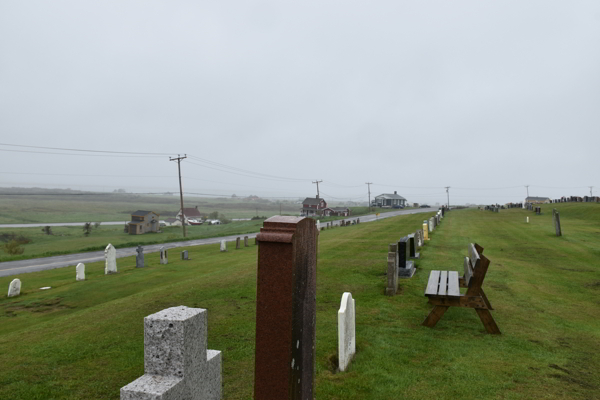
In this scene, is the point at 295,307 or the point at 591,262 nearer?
the point at 295,307

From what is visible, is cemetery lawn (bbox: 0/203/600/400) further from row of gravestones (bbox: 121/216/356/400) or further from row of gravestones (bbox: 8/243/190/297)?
row of gravestones (bbox: 121/216/356/400)

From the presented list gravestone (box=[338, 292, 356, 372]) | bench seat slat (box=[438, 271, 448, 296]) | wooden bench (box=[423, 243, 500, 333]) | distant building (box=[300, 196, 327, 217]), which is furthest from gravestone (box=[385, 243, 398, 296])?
distant building (box=[300, 196, 327, 217])

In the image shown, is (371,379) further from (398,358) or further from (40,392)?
(40,392)

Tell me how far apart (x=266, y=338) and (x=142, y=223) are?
72734 millimetres

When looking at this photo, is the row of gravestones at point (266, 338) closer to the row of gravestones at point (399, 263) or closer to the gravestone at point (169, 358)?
the gravestone at point (169, 358)

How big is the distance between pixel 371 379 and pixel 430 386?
2.71ft

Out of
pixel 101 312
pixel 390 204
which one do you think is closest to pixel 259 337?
pixel 101 312

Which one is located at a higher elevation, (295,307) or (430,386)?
(295,307)

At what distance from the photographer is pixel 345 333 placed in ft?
18.1

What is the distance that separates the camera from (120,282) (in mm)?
15961

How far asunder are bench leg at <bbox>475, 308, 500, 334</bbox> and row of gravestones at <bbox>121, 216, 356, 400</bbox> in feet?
16.5

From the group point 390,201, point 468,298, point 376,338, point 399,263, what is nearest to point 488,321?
point 468,298

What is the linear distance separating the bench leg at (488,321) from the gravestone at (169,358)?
20.5 feet

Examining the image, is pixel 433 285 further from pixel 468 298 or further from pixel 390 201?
pixel 390 201
